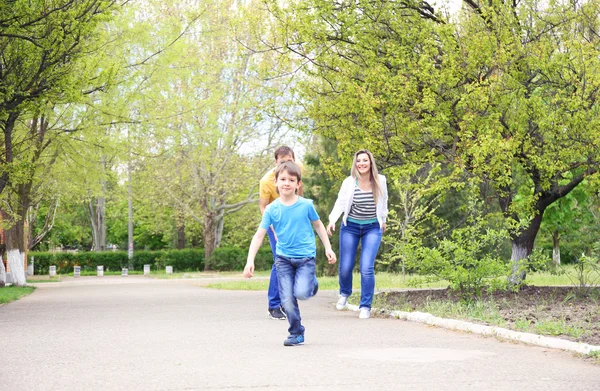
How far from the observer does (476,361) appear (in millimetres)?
6848

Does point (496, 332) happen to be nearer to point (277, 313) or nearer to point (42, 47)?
point (277, 313)

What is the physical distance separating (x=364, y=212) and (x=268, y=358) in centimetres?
400

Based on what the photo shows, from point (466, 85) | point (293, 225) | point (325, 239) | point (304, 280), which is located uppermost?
point (466, 85)

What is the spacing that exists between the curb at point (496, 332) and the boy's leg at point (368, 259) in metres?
0.45

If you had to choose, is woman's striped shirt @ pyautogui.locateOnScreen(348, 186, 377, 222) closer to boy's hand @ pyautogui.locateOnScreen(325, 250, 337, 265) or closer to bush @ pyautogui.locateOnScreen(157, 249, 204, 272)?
boy's hand @ pyautogui.locateOnScreen(325, 250, 337, 265)

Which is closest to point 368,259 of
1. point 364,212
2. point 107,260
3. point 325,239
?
point 364,212

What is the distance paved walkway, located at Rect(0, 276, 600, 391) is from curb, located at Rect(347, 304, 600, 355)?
0.50 ft

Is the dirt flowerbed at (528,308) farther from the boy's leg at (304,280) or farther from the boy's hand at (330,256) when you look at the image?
the boy's leg at (304,280)

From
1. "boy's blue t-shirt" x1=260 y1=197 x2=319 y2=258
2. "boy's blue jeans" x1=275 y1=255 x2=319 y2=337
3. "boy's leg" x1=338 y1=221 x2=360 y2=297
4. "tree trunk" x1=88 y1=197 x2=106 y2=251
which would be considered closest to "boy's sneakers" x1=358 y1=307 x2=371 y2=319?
"boy's leg" x1=338 y1=221 x2=360 y2=297

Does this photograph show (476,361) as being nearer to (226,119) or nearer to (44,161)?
(44,161)

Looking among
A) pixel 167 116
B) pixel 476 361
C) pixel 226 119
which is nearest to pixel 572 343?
pixel 476 361

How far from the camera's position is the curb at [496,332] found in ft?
24.1

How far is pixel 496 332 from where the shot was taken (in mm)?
8633

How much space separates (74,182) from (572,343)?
23.6m
